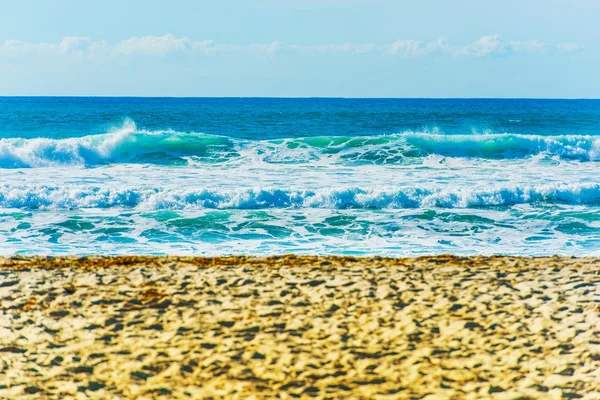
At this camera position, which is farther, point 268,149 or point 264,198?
point 268,149

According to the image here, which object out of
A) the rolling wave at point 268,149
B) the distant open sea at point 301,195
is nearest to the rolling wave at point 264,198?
the distant open sea at point 301,195

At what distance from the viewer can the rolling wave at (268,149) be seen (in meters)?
25.3

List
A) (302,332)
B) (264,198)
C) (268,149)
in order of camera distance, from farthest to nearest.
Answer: (268,149) < (264,198) < (302,332)

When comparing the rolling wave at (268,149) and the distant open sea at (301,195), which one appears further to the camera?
the rolling wave at (268,149)

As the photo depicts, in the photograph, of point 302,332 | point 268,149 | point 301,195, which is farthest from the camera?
point 268,149

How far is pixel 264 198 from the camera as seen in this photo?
56.2ft

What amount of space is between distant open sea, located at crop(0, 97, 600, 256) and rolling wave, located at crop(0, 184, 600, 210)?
1.5 inches

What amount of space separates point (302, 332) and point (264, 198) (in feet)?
34.9

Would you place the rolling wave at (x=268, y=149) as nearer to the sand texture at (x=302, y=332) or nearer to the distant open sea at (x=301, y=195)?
the distant open sea at (x=301, y=195)

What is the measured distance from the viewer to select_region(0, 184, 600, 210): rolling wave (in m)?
16.6

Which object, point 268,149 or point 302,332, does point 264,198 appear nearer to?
point 268,149

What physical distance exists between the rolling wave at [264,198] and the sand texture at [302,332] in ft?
25.3

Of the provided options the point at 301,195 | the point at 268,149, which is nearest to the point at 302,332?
the point at 301,195

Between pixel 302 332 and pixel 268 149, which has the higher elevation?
pixel 268 149
